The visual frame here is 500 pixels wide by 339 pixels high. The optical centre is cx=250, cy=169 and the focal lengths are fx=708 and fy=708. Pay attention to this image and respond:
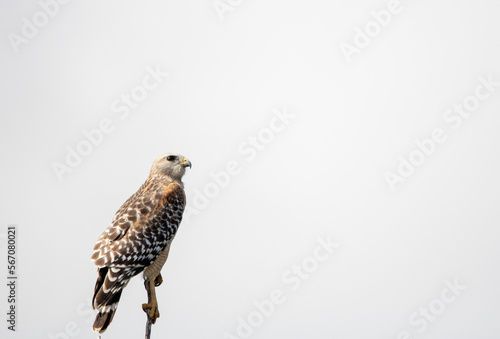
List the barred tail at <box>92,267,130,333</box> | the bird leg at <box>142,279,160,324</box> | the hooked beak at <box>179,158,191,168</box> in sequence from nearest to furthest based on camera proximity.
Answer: the barred tail at <box>92,267,130,333</box> < the bird leg at <box>142,279,160,324</box> < the hooked beak at <box>179,158,191,168</box>

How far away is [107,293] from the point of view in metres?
13.5

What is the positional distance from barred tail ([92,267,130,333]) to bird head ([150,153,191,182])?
10.4 feet

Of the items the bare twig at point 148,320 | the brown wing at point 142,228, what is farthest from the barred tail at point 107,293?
the bare twig at point 148,320

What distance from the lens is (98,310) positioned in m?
13.3

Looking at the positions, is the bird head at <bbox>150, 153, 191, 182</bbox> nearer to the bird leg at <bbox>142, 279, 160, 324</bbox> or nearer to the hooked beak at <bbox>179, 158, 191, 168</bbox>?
the hooked beak at <bbox>179, 158, 191, 168</bbox>

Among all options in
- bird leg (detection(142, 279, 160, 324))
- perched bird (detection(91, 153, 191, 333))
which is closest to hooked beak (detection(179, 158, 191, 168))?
perched bird (detection(91, 153, 191, 333))

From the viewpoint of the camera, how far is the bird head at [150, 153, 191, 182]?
1639 centimetres

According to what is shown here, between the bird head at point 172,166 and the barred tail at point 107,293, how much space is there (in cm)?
317

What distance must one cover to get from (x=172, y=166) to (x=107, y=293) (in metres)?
3.89

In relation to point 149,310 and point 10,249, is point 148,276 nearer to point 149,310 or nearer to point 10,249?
point 149,310

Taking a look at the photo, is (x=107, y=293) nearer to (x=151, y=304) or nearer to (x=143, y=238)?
(x=143, y=238)

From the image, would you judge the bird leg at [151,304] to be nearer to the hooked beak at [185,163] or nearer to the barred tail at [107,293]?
the barred tail at [107,293]

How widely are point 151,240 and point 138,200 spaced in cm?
113

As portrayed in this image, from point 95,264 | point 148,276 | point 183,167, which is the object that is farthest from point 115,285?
point 183,167
